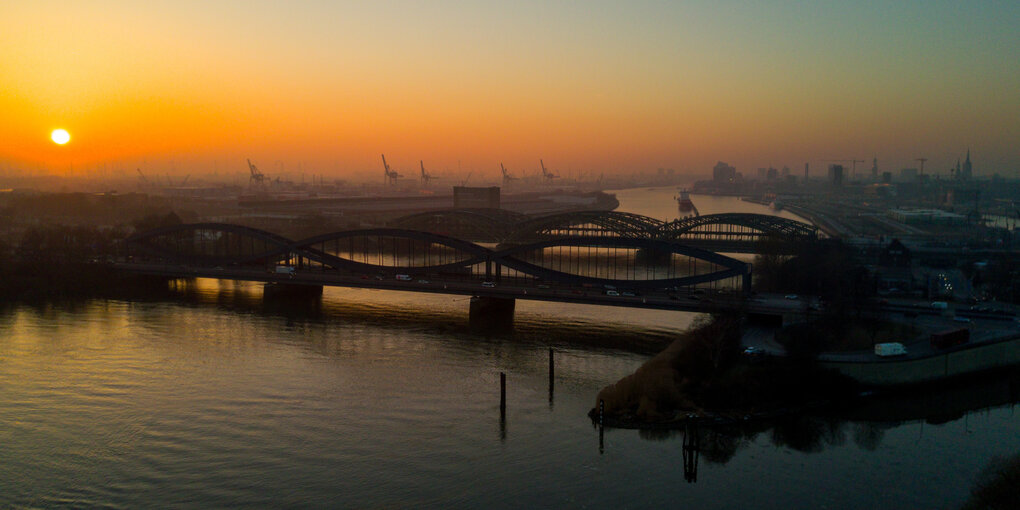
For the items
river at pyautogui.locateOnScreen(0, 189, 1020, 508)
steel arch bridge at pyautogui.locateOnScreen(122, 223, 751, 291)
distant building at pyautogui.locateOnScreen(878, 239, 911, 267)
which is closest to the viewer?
river at pyautogui.locateOnScreen(0, 189, 1020, 508)

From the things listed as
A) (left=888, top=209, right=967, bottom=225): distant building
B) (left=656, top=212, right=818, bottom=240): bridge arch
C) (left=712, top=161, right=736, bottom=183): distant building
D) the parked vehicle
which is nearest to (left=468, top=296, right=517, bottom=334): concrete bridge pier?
the parked vehicle

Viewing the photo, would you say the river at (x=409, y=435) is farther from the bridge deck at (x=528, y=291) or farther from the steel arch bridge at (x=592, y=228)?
the steel arch bridge at (x=592, y=228)

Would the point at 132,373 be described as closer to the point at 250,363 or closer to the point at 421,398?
the point at 250,363

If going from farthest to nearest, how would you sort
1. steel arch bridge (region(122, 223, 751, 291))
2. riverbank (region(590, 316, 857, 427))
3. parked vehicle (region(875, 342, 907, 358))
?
steel arch bridge (region(122, 223, 751, 291)) < parked vehicle (region(875, 342, 907, 358)) < riverbank (region(590, 316, 857, 427))

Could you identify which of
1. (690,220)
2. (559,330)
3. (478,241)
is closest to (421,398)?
(559,330)

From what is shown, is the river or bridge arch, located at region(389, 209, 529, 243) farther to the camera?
bridge arch, located at region(389, 209, 529, 243)

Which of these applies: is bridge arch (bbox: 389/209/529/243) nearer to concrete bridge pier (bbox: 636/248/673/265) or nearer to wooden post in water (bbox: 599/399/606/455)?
concrete bridge pier (bbox: 636/248/673/265)
